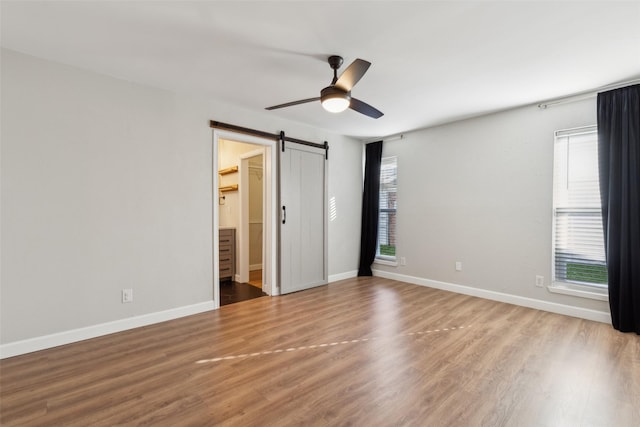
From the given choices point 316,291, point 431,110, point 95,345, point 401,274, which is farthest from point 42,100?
point 401,274

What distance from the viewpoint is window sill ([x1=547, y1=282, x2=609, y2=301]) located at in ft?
10.1

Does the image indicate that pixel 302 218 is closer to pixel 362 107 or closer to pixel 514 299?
pixel 362 107

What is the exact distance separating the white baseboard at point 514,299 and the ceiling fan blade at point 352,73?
3.27m

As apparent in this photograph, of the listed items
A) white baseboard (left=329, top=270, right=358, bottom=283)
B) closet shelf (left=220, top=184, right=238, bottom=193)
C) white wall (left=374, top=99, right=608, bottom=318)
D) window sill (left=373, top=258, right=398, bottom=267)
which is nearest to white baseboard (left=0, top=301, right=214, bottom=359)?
white baseboard (left=329, top=270, right=358, bottom=283)

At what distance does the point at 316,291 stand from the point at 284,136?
2.27 metres

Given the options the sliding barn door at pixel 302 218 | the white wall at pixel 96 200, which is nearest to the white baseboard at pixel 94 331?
the white wall at pixel 96 200

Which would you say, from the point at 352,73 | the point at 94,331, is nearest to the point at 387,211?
the point at 352,73

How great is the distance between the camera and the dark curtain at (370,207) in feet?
16.8

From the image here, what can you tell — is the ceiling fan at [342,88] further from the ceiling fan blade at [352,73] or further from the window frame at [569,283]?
the window frame at [569,283]

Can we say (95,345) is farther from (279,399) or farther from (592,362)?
(592,362)

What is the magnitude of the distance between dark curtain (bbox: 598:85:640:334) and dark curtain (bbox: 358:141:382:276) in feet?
9.31

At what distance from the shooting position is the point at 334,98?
2297 millimetres

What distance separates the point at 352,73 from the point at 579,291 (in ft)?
11.0

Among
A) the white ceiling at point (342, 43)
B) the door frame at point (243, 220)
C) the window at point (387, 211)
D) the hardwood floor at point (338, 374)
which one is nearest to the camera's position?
the hardwood floor at point (338, 374)
